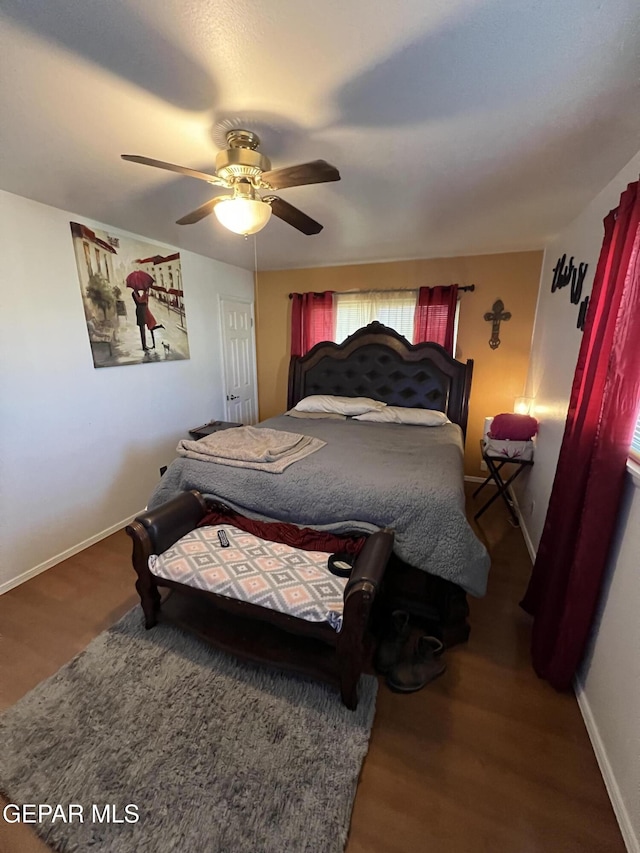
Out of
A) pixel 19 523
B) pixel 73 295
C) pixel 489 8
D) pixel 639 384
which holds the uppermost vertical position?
pixel 489 8

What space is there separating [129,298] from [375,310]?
92.5 inches

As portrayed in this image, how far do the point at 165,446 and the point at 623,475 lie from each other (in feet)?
10.8

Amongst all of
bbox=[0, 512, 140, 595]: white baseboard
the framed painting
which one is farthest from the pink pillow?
bbox=[0, 512, 140, 595]: white baseboard

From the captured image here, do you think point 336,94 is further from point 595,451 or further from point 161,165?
point 595,451

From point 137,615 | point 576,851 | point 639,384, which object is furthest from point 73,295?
point 576,851

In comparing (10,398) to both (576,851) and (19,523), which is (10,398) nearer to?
(19,523)

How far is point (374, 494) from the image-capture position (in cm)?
183

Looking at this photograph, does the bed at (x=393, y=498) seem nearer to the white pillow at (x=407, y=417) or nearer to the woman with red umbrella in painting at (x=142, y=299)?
the white pillow at (x=407, y=417)

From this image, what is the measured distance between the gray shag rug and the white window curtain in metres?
3.18

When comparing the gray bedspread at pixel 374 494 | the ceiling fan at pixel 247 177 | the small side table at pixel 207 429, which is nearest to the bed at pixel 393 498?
the gray bedspread at pixel 374 494

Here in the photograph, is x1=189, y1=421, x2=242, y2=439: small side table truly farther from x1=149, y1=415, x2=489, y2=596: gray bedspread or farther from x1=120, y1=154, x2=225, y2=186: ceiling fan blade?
x1=120, y1=154, x2=225, y2=186: ceiling fan blade

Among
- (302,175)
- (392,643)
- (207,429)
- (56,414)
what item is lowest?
(392,643)

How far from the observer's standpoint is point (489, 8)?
869 mm

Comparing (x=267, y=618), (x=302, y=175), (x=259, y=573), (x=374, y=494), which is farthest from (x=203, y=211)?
(x=267, y=618)
